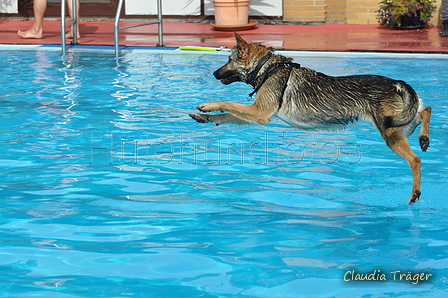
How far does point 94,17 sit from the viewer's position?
1569 cm

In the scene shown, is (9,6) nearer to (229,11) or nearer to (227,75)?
(229,11)

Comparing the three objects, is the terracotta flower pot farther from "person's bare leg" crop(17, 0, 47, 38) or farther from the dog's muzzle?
Result: the dog's muzzle

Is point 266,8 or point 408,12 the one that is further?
point 266,8

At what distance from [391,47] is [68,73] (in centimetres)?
547

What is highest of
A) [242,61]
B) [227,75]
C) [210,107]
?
[242,61]

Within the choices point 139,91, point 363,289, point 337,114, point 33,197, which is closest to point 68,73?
point 139,91

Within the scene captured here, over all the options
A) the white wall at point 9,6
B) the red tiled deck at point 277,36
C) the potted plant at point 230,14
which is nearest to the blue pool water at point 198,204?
the red tiled deck at point 277,36

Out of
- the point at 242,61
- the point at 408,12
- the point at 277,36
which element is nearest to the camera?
the point at 242,61

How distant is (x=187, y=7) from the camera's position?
15.4m

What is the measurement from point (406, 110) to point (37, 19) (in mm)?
9273

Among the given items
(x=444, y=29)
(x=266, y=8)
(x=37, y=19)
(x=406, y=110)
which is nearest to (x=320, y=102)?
(x=406, y=110)

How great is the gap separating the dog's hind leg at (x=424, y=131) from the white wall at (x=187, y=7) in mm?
10736

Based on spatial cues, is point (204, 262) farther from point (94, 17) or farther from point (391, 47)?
point (94, 17)

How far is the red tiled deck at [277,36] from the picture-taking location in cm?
1101
